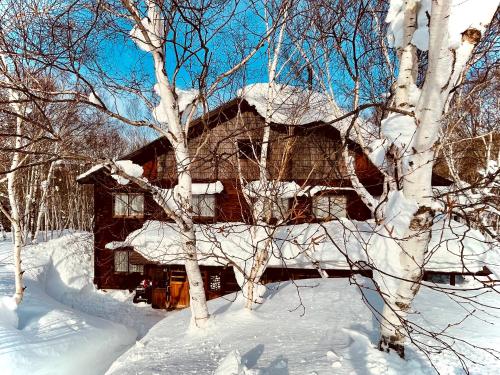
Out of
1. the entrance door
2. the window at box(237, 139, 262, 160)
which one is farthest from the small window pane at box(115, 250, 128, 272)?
the window at box(237, 139, 262, 160)

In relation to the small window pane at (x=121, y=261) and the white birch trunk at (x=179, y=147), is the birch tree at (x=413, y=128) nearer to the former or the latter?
the white birch trunk at (x=179, y=147)

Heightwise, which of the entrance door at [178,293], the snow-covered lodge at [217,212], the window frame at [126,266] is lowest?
the entrance door at [178,293]

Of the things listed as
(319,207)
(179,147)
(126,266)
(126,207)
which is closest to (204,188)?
(126,207)

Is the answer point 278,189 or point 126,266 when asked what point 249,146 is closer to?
point 278,189

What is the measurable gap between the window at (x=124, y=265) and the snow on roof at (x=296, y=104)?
8737 millimetres

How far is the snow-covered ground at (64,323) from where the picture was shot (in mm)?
A: 7742

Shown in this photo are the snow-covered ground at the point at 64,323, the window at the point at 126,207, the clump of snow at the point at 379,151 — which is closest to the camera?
the clump of snow at the point at 379,151

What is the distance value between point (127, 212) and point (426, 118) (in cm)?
1354

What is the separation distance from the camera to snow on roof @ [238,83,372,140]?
8.63 m

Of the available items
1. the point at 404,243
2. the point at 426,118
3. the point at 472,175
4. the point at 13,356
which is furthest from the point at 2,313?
the point at 472,175

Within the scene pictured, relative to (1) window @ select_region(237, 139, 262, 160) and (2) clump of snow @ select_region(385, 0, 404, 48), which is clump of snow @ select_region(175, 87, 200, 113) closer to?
(1) window @ select_region(237, 139, 262, 160)

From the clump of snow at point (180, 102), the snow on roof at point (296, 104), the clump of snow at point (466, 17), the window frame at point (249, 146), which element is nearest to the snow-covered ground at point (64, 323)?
the clump of snow at point (180, 102)

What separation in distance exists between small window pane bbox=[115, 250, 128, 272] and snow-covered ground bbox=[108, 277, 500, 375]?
7136 millimetres

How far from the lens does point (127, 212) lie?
14.7 meters
